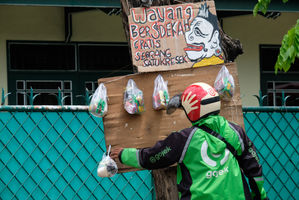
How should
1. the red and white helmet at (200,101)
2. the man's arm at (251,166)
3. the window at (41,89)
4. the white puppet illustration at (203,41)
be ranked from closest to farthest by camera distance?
1. the red and white helmet at (200,101)
2. the man's arm at (251,166)
3. the white puppet illustration at (203,41)
4. the window at (41,89)

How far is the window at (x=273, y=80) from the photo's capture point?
32.8 feet

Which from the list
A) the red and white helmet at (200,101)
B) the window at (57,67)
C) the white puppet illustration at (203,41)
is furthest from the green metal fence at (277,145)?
the window at (57,67)

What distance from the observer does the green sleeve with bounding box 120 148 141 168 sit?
3781 mm

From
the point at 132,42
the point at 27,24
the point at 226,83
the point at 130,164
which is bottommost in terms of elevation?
the point at 130,164

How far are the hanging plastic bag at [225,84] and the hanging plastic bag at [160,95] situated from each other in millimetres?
337

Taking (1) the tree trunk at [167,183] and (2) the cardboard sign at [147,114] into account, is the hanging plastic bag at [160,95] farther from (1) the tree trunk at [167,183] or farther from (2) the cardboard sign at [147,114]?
(1) the tree trunk at [167,183]

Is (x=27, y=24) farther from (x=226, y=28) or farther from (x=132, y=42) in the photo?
(x=132, y=42)

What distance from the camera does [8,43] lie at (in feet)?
29.6

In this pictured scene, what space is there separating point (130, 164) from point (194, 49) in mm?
939

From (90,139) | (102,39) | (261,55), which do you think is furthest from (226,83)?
(261,55)

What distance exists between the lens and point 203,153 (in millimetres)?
3623

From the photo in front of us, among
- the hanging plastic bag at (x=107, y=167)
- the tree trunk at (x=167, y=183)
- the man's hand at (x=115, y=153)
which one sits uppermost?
the man's hand at (x=115, y=153)

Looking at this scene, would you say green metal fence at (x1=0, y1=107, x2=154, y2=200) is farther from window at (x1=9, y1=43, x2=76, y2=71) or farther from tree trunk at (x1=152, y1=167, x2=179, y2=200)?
window at (x1=9, y1=43, x2=76, y2=71)

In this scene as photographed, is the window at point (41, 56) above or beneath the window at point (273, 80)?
above
